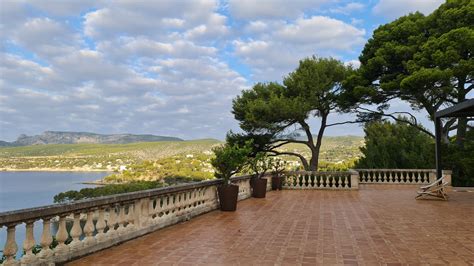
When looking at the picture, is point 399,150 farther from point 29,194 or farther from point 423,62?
point 29,194

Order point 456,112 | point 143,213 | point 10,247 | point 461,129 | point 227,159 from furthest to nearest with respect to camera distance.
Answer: point 461,129, point 456,112, point 227,159, point 143,213, point 10,247

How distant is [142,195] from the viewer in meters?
6.24

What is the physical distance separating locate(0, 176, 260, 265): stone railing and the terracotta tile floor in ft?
0.65

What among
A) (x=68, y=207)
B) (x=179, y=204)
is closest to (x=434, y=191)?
(x=179, y=204)

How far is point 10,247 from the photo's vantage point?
369 cm

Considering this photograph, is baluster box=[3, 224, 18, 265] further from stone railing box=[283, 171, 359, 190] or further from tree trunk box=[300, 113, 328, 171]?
tree trunk box=[300, 113, 328, 171]

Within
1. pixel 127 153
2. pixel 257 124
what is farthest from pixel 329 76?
pixel 127 153

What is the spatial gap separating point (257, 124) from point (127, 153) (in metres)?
63.2

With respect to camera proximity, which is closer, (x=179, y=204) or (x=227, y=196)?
(x=179, y=204)

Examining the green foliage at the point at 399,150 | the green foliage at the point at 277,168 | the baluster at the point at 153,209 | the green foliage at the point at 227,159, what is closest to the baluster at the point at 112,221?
the baluster at the point at 153,209

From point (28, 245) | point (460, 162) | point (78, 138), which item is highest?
point (78, 138)

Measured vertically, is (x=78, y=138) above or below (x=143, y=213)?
above

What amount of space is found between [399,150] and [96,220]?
64.1ft

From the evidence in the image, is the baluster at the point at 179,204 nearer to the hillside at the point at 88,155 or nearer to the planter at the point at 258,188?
the planter at the point at 258,188
